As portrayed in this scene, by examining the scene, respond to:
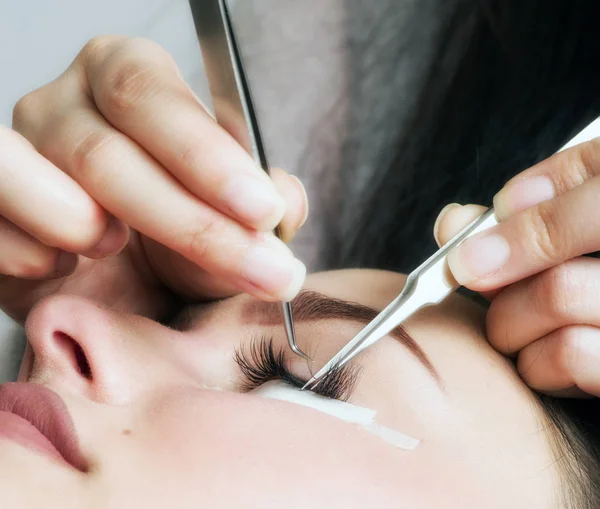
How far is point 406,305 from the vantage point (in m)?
0.50

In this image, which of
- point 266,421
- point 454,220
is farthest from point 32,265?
point 454,220

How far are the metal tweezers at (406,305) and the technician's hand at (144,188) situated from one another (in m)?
0.10

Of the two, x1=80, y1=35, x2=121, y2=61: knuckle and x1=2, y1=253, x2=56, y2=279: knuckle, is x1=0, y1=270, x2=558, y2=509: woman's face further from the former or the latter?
x1=80, y1=35, x2=121, y2=61: knuckle

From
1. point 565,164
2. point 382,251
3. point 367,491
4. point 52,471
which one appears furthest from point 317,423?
point 382,251

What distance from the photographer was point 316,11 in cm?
97

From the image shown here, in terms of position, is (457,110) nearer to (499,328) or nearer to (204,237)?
(499,328)

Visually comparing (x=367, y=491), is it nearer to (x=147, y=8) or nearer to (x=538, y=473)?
(x=538, y=473)

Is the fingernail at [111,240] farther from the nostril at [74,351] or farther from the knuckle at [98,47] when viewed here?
the knuckle at [98,47]

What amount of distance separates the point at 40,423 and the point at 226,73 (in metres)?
0.29

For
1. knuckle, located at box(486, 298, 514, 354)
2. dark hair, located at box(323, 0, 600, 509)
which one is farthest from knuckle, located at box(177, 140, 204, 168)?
dark hair, located at box(323, 0, 600, 509)

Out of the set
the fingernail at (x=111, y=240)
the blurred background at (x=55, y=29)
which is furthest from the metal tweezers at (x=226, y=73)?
the blurred background at (x=55, y=29)

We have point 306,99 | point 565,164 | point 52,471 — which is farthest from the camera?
point 306,99

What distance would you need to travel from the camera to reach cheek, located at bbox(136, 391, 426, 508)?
0.39m

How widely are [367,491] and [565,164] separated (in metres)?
0.33
